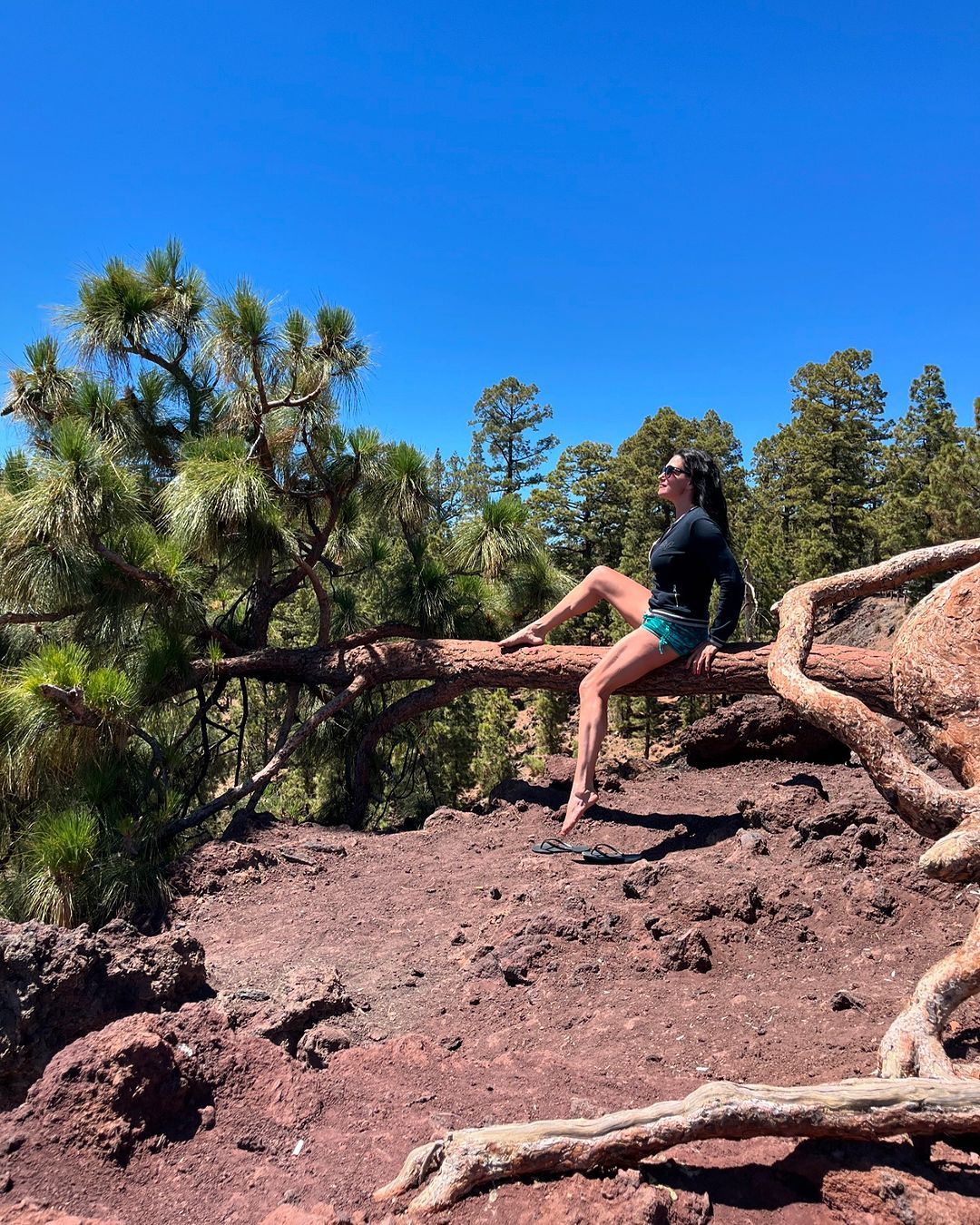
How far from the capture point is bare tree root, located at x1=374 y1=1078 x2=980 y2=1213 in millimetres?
1579

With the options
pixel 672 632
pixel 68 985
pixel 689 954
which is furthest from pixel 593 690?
pixel 68 985

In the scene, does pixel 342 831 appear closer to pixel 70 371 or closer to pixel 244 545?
pixel 244 545

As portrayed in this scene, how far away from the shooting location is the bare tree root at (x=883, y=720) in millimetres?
2146

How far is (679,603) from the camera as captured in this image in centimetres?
432

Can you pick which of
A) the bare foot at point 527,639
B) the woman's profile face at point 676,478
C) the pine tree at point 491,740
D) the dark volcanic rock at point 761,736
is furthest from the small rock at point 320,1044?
the pine tree at point 491,740

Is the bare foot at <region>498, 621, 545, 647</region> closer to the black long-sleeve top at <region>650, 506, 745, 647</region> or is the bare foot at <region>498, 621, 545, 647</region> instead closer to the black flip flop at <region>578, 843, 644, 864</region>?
the black long-sleeve top at <region>650, 506, 745, 647</region>

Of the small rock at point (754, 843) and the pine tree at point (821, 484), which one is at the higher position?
the pine tree at point (821, 484)

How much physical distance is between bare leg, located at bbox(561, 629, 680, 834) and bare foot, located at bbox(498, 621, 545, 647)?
0.91 m

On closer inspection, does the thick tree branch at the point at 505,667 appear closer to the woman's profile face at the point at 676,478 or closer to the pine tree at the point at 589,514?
the woman's profile face at the point at 676,478

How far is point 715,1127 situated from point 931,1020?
26.8 inches

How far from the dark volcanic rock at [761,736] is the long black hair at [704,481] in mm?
1904

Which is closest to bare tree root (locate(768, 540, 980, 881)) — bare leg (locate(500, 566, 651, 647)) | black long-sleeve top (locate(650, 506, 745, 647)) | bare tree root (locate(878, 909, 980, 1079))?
bare tree root (locate(878, 909, 980, 1079))

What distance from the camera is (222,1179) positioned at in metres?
1.80

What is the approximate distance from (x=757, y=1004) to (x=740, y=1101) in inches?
42.4
